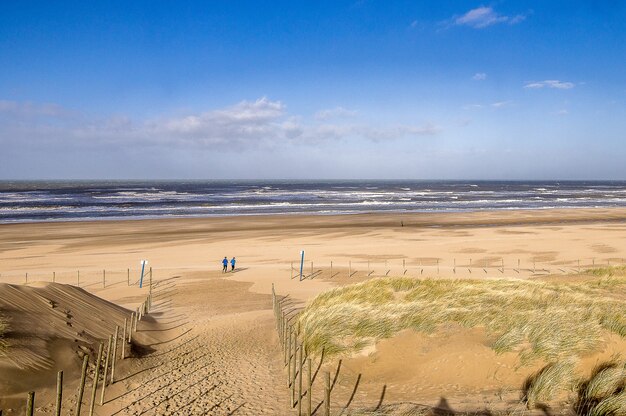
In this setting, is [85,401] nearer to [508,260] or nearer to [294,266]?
[294,266]

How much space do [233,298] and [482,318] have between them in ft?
40.0

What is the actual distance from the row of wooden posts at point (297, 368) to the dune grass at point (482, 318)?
417mm

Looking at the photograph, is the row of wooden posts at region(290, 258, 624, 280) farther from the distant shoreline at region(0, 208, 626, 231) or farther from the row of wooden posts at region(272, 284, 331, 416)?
the distant shoreline at region(0, 208, 626, 231)

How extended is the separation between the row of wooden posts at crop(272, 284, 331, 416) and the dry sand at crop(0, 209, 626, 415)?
31cm

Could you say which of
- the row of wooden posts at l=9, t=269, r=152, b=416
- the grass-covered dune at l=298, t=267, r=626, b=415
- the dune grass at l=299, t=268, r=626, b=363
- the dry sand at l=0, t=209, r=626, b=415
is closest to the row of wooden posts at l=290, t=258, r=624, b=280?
the dry sand at l=0, t=209, r=626, b=415

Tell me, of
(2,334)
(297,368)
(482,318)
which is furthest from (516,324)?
(2,334)

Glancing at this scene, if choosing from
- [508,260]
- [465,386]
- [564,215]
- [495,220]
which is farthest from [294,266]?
[564,215]

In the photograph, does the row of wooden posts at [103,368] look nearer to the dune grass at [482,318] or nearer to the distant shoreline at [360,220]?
the dune grass at [482,318]

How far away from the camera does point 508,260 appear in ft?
102

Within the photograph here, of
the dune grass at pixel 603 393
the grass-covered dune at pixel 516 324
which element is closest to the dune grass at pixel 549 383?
the grass-covered dune at pixel 516 324

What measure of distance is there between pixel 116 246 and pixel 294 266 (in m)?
16.3

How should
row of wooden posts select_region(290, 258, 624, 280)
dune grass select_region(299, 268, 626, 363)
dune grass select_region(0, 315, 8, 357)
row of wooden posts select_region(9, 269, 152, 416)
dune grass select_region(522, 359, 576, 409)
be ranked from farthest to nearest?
row of wooden posts select_region(290, 258, 624, 280)
dune grass select_region(299, 268, 626, 363)
dune grass select_region(0, 315, 8, 357)
dune grass select_region(522, 359, 576, 409)
row of wooden posts select_region(9, 269, 152, 416)

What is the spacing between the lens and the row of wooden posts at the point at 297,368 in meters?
8.73

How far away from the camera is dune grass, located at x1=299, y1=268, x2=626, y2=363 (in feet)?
35.7
